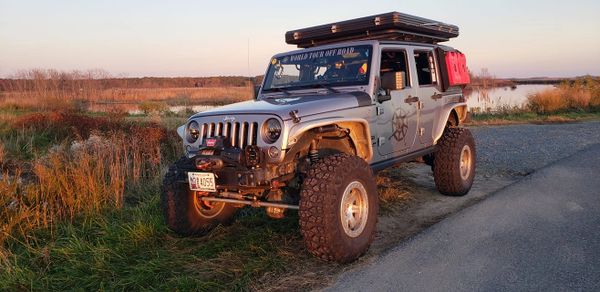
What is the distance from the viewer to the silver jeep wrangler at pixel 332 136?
4051 millimetres

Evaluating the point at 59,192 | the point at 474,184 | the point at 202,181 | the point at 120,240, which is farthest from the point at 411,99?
the point at 59,192

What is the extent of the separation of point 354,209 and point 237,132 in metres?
1.31

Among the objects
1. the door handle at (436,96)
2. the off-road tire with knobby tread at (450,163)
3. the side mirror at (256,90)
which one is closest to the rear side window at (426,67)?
the door handle at (436,96)

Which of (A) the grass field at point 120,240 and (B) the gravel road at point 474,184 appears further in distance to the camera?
(B) the gravel road at point 474,184

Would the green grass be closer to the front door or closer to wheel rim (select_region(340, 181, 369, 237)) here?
wheel rim (select_region(340, 181, 369, 237))

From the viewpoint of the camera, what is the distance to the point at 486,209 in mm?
5613

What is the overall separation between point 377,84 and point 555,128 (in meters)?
11.3

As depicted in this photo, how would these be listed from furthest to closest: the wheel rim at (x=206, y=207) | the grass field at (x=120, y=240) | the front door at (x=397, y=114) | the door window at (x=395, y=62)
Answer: the door window at (x=395, y=62) < the front door at (x=397, y=114) < the wheel rim at (x=206, y=207) < the grass field at (x=120, y=240)

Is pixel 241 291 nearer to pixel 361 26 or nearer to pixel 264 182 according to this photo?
pixel 264 182

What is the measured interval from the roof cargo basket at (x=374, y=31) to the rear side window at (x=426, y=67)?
10.0 inches

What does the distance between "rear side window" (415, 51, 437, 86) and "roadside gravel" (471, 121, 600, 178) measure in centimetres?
242

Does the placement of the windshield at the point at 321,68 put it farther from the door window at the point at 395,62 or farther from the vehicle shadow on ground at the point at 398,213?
the vehicle shadow on ground at the point at 398,213

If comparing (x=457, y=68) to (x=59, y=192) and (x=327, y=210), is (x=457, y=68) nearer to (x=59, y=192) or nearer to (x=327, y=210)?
(x=327, y=210)

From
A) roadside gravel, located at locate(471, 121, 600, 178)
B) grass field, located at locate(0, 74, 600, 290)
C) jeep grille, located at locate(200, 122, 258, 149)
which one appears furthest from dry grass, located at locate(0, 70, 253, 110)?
jeep grille, located at locate(200, 122, 258, 149)
